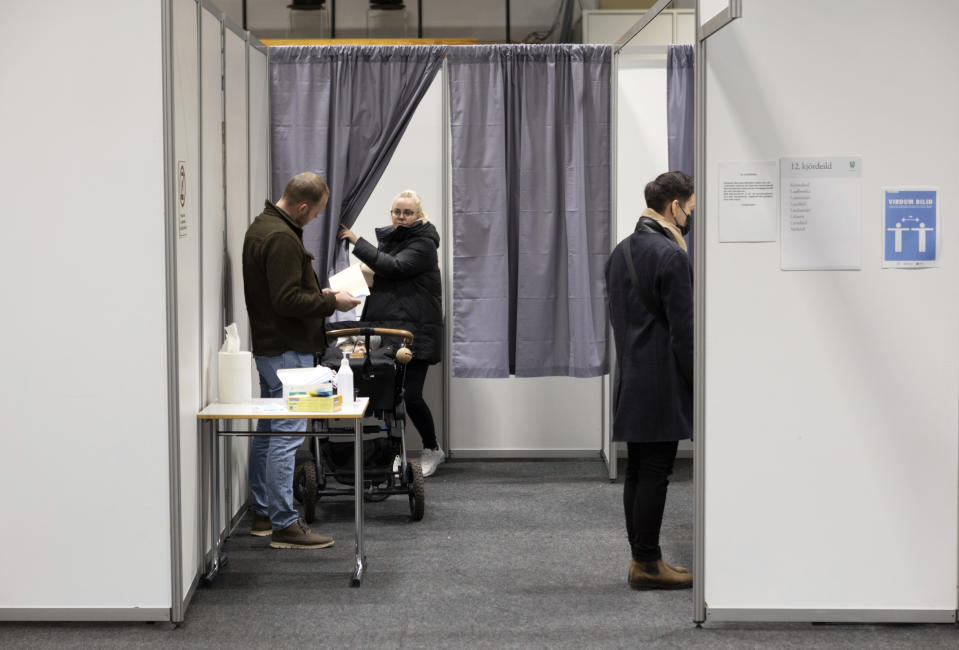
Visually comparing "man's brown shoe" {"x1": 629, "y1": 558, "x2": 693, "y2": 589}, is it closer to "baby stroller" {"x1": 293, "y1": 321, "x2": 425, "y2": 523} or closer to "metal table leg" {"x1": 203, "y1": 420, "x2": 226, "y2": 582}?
"baby stroller" {"x1": 293, "y1": 321, "x2": 425, "y2": 523}

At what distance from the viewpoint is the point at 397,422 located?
4.78 metres

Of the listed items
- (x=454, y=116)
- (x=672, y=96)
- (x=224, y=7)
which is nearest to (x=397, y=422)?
(x=454, y=116)

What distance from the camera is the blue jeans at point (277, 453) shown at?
164 inches

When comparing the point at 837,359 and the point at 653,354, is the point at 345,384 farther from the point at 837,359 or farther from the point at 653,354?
the point at 837,359

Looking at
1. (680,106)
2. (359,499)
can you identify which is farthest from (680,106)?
(359,499)

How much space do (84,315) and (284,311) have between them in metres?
0.83

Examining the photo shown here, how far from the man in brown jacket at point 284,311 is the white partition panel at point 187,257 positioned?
0.34m

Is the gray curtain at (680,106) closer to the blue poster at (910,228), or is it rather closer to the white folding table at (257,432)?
the blue poster at (910,228)

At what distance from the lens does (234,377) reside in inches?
152

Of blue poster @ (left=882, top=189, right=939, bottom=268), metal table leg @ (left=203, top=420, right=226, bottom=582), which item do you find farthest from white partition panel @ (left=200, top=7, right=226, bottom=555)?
blue poster @ (left=882, top=189, right=939, bottom=268)

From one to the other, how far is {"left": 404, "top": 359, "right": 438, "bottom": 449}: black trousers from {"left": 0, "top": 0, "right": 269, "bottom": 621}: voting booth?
2148 mm

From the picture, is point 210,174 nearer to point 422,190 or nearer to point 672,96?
point 422,190

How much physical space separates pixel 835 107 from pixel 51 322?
2.52 meters

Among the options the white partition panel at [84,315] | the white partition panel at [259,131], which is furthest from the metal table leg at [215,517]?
the white partition panel at [259,131]
